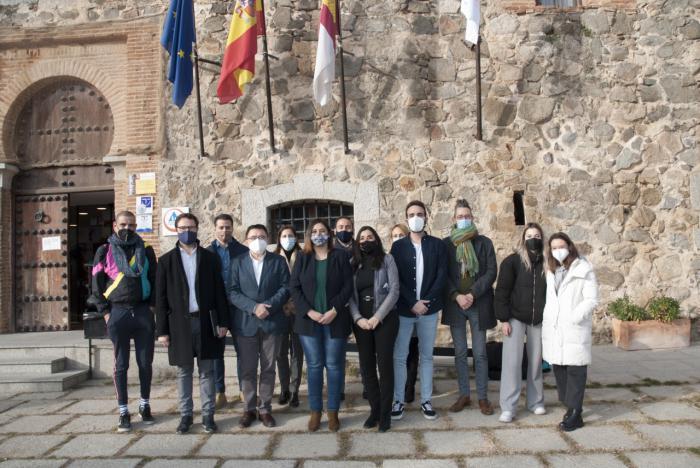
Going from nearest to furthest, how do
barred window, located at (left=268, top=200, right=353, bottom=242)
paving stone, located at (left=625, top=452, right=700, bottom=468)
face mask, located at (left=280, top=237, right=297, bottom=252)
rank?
paving stone, located at (left=625, top=452, right=700, bottom=468) → face mask, located at (left=280, top=237, right=297, bottom=252) → barred window, located at (left=268, top=200, right=353, bottom=242)

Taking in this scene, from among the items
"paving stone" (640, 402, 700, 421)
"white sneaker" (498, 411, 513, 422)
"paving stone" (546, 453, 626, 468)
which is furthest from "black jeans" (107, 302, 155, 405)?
"paving stone" (640, 402, 700, 421)

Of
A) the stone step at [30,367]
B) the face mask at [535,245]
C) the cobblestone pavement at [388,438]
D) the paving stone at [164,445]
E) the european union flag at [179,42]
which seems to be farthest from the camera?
the european union flag at [179,42]

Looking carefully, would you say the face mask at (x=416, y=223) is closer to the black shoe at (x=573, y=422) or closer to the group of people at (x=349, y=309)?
the group of people at (x=349, y=309)

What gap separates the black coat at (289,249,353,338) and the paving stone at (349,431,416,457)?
75 centimetres

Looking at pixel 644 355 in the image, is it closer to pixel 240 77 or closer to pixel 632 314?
pixel 632 314

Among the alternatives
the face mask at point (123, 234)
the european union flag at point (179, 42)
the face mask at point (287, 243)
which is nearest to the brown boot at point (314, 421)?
the face mask at point (287, 243)

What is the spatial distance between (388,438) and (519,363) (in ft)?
4.07

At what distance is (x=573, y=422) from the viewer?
12.4 feet

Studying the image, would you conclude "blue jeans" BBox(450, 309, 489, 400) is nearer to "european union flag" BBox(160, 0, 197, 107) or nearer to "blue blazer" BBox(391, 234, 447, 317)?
"blue blazer" BBox(391, 234, 447, 317)

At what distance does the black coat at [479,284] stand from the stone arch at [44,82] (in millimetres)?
5906

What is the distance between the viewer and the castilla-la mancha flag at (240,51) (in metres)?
6.82

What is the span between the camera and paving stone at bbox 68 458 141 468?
3371 mm

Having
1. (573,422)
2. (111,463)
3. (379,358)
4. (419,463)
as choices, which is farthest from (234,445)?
(573,422)

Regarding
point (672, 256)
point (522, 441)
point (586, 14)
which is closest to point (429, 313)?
point (522, 441)
